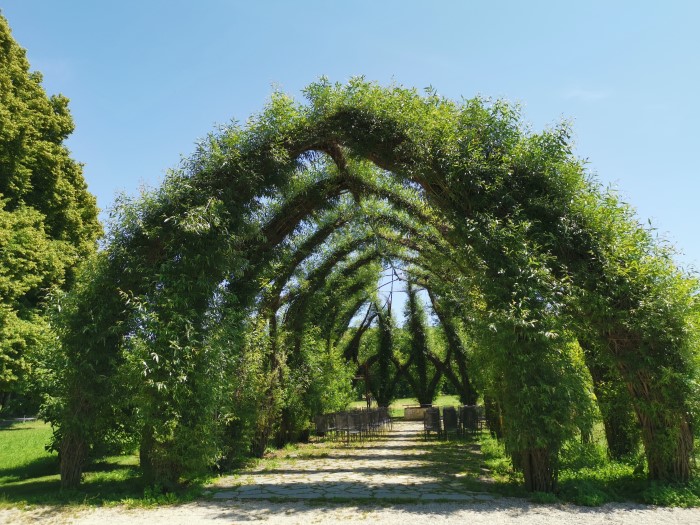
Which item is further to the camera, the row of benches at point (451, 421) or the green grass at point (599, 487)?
the row of benches at point (451, 421)

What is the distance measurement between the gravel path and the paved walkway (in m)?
0.01

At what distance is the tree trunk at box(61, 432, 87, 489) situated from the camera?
6.12m

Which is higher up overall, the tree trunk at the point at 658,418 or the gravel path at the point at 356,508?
the tree trunk at the point at 658,418

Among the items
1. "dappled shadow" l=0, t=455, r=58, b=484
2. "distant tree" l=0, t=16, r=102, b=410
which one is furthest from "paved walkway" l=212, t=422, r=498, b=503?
"distant tree" l=0, t=16, r=102, b=410

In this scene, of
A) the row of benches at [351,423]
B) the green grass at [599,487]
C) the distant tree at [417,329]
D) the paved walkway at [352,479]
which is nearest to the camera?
the green grass at [599,487]

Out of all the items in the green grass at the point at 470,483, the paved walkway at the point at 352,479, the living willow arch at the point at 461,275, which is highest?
the living willow arch at the point at 461,275

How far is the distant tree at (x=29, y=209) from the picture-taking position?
11.6 m

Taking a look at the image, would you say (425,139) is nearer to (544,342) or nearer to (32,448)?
(544,342)

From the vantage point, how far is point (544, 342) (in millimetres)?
5438

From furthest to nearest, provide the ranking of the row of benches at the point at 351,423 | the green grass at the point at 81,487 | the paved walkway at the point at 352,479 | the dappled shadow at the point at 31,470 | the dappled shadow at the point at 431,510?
1. the row of benches at the point at 351,423
2. the dappled shadow at the point at 31,470
3. the paved walkway at the point at 352,479
4. the green grass at the point at 81,487
5. the dappled shadow at the point at 431,510

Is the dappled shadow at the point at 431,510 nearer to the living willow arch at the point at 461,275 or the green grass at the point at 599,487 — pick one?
the green grass at the point at 599,487

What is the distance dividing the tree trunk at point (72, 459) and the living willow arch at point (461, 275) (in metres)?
0.02

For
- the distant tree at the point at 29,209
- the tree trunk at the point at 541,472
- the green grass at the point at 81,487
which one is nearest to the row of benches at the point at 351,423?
the green grass at the point at 81,487

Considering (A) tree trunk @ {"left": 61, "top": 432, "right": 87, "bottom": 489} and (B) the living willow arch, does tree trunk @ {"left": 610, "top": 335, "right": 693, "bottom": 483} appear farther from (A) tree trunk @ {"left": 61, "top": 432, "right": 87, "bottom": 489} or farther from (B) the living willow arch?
(A) tree trunk @ {"left": 61, "top": 432, "right": 87, "bottom": 489}
